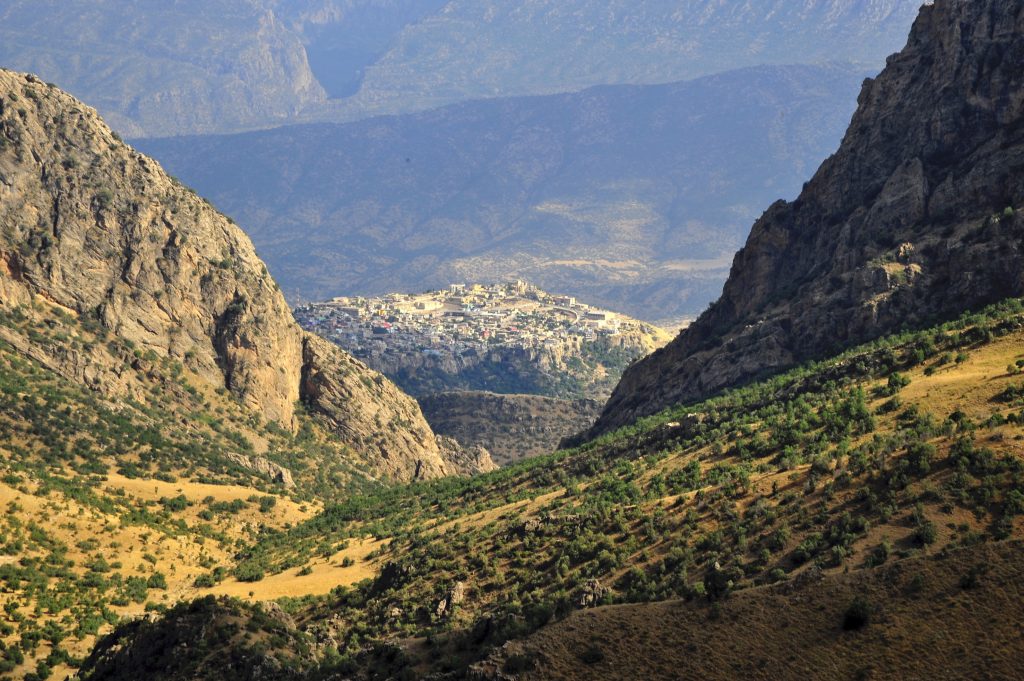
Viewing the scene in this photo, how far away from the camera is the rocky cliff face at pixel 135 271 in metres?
91.2

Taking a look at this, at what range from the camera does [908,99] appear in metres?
84.3

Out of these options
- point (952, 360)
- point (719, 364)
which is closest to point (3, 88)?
point (719, 364)

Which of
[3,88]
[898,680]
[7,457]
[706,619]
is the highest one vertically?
[3,88]

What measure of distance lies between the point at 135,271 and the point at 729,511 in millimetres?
62487

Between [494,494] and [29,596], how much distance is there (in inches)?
1104

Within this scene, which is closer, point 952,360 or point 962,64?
point 952,360

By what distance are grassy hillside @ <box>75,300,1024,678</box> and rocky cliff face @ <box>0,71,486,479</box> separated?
29.0 meters

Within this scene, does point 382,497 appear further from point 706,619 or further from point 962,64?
point 706,619

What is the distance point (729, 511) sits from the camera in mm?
46188

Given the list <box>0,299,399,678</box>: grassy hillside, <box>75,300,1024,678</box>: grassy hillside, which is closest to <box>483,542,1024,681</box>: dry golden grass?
<box>75,300,1024,678</box>: grassy hillside

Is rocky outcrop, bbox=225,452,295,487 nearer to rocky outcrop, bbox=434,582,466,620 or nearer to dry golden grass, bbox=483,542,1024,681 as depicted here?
rocky outcrop, bbox=434,582,466,620

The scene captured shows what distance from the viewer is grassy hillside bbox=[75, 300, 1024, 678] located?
38875 millimetres

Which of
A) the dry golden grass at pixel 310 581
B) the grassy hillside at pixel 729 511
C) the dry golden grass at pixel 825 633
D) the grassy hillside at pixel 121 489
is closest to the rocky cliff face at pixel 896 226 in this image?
the grassy hillside at pixel 729 511

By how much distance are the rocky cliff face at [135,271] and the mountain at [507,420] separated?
128 ft
